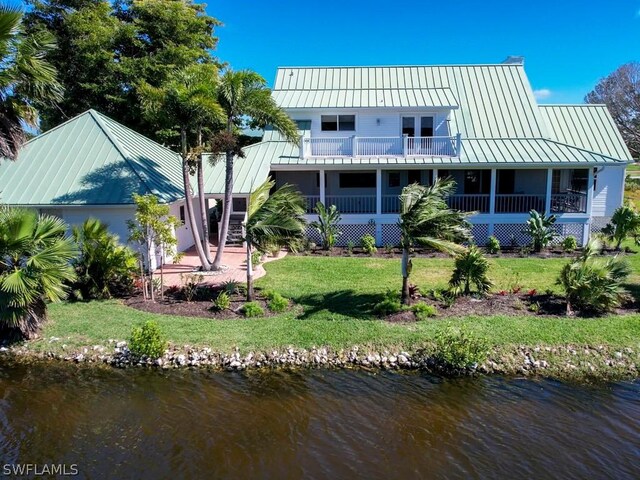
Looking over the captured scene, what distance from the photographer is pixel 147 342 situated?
11.1 meters

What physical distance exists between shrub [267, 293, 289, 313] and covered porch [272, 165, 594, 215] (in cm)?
910

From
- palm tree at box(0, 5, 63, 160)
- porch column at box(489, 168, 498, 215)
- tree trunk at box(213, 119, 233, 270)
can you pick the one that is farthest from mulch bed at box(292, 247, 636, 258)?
palm tree at box(0, 5, 63, 160)

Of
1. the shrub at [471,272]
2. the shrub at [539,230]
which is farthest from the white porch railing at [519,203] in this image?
the shrub at [471,272]

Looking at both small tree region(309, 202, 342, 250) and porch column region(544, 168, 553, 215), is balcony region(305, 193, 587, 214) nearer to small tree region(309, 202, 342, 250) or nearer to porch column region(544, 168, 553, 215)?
porch column region(544, 168, 553, 215)

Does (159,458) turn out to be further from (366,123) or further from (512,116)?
(512,116)

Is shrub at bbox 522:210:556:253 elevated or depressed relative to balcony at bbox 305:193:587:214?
depressed

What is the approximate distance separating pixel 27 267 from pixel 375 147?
15479 mm

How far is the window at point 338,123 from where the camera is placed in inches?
948

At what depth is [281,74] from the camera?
28.0 m

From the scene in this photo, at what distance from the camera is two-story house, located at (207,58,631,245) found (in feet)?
71.4

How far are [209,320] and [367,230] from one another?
10947 mm

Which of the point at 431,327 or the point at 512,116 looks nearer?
the point at 431,327

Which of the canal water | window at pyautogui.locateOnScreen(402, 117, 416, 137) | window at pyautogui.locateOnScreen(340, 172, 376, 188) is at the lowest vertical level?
the canal water

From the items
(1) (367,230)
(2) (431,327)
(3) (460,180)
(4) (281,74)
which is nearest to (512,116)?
(3) (460,180)
